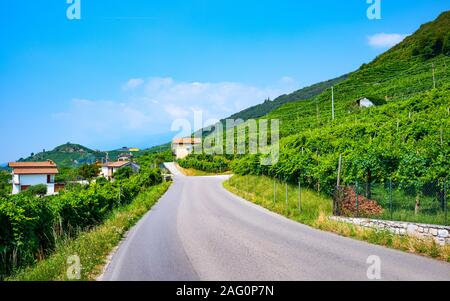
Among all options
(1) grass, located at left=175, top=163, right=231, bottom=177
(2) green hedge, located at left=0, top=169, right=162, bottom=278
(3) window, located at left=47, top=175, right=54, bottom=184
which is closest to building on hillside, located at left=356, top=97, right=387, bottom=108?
(1) grass, located at left=175, top=163, right=231, bottom=177

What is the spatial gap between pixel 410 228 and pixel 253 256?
499cm

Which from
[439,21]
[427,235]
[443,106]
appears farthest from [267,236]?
[439,21]

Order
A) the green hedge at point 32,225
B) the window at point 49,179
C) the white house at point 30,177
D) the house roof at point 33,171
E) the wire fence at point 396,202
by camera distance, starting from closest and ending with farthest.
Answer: the green hedge at point 32,225, the wire fence at point 396,202, the house roof at point 33,171, the white house at point 30,177, the window at point 49,179

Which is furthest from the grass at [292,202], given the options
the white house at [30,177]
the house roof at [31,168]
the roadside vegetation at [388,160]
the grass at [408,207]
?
the house roof at [31,168]

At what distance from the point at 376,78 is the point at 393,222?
71365 millimetres

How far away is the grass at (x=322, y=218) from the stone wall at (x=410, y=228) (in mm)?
307

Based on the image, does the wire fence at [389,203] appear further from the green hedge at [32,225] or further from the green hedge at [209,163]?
the green hedge at [209,163]

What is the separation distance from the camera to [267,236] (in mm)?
12352

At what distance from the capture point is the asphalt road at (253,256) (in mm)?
7754

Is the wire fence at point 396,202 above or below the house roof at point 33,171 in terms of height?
above

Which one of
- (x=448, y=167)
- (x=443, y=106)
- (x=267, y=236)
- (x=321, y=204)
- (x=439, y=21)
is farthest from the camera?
(x=439, y=21)

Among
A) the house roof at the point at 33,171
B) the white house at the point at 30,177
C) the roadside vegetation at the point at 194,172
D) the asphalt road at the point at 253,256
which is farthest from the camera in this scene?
the white house at the point at 30,177

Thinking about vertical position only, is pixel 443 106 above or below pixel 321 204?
above
